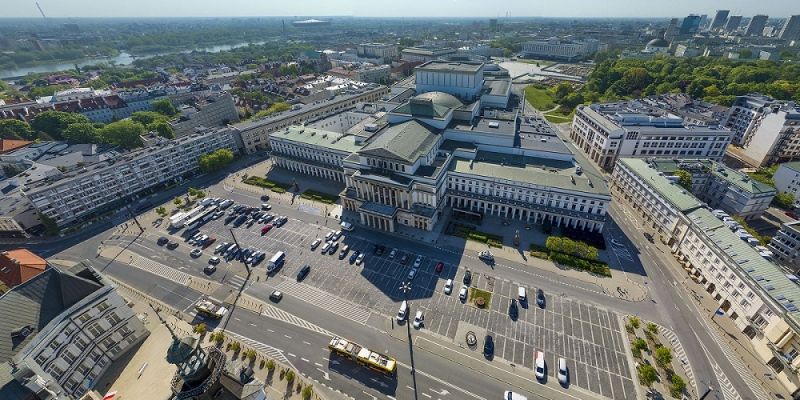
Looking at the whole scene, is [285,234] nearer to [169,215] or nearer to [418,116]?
[169,215]

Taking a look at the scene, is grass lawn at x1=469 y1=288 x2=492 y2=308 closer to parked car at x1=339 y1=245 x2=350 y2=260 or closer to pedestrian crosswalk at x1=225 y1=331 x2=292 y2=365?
parked car at x1=339 y1=245 x2=350 y2=260

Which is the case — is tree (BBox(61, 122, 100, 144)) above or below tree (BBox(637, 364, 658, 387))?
above

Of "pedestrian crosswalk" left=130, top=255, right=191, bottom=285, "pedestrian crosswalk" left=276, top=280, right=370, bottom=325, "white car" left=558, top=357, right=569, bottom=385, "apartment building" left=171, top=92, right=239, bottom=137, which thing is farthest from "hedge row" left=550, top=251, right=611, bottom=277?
"apartment building" left=171, top=92, right=239, bottom=137

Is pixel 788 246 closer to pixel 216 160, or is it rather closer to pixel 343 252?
pixel 343 252

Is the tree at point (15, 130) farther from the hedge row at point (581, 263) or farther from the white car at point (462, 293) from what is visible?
the hedge row at point (581, 263)

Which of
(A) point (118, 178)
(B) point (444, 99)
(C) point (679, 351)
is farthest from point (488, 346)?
(A) point (118, 178)

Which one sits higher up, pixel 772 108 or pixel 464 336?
pixel 772 108

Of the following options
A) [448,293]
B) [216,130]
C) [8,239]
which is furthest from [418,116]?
[8,239]
